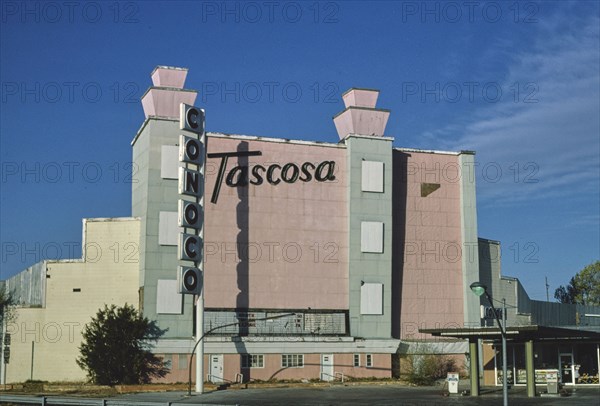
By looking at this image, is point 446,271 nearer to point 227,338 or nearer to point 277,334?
point 277,334

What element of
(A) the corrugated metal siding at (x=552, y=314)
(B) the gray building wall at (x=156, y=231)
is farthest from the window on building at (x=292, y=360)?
(A) the corrugated metal siding at (x=552, y=314)

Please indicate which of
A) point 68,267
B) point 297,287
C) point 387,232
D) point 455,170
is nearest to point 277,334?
point 297,287

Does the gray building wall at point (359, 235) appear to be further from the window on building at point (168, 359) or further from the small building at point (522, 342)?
the window on building at point (168, 359)

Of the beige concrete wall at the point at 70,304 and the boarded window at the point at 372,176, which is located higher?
the boarded window at the point at 372,176

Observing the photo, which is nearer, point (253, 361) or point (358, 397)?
point (358, 397)

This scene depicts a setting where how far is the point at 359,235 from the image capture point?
66.6 meters

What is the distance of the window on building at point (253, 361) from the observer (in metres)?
61.6

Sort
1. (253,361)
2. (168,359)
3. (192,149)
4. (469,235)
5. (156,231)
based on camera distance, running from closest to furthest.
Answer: (192,149)
(168,359)
(156,231)
(253,361)
(469,235)

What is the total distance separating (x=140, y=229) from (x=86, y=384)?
12.5 m

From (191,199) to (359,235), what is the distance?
49.4 ft

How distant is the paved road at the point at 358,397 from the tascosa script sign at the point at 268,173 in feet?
54.5

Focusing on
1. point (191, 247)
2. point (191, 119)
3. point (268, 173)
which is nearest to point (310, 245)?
point (268, 173)

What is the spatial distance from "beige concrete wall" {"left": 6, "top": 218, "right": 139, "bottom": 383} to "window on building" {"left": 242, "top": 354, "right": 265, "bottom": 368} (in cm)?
963

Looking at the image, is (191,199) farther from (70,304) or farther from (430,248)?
(430,248)
